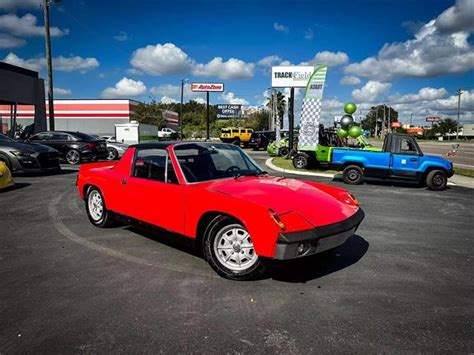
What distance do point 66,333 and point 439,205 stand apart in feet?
27.3

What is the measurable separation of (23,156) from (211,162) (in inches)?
358

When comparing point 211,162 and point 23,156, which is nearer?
point 211,162

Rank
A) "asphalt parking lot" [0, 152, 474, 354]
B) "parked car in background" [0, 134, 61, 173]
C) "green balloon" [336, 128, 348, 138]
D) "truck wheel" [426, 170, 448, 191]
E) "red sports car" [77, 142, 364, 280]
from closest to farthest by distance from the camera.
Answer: "asphalt parking lot" [0, 152, 474, 354], "red sports car" [77, 142, 364, 280], "truck wheel" [426, 170, 448, 191], "parked car in background" [0, 134, 61, 173], "green balloon" [336, 128, 348, 138]

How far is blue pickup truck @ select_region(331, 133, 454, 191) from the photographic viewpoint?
426 inches

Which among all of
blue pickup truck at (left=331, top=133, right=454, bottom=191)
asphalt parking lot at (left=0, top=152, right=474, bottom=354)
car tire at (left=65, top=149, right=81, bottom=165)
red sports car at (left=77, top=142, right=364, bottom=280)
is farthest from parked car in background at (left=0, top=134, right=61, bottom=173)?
blue pickup truck at (left=331, top=133, right=454, bottom=191)

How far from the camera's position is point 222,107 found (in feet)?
338

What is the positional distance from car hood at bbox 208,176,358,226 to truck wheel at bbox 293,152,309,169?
11.6 metres

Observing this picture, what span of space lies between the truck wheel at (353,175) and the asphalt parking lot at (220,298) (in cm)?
597

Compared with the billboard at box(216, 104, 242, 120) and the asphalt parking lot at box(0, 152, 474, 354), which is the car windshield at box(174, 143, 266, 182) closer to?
the asphalt parking lot at box(0, 152, 474, 354)

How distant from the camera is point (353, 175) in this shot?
1171 centimetres

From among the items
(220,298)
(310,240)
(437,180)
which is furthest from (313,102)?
(220,298)

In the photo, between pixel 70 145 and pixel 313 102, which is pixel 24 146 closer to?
pixel 70 145

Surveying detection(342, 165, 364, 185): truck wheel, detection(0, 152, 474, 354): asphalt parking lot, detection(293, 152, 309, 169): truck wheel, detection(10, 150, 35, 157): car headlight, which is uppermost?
detection(10, 150, 35, 157): car headlight

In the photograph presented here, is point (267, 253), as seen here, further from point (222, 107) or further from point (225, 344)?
point (222, 107)
